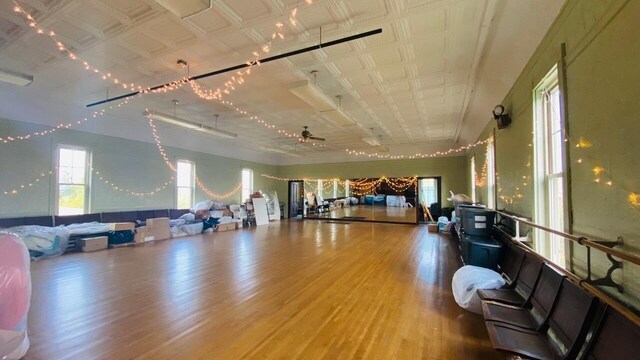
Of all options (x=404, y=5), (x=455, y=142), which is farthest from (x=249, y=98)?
(x=455, y=142)

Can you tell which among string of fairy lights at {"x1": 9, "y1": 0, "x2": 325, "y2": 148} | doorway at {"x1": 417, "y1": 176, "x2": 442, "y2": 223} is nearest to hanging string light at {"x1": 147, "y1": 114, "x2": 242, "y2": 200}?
string of fairy lights at {"x1": 9, "y1": 0, "x2": 325, "y2": 148}

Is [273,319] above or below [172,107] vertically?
below

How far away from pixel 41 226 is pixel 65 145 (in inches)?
76.6

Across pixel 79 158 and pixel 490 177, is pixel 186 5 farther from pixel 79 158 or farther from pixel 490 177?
pixel 79 158

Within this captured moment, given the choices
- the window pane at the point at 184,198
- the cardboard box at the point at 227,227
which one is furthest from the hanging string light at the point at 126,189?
the cardboard box at the point at 227,227

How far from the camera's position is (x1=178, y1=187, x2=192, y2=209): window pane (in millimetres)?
9130

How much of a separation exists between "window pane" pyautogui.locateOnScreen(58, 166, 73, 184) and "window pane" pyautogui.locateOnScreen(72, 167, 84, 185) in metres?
0.06

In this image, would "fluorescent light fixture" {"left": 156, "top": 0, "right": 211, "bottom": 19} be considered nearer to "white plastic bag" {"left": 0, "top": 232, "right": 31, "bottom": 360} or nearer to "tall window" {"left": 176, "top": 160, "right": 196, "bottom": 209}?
"white plastic bag" {"left": 0, "top": 232, "right": 31, "bottom": 360}

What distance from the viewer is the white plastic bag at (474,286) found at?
280 centimetres

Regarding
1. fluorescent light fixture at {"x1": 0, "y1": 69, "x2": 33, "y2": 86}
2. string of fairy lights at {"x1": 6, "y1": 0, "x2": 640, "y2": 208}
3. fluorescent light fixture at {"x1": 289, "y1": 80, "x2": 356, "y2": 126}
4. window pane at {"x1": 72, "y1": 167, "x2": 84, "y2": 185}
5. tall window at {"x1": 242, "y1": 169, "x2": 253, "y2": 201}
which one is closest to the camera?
string of fairy lights at {"x1": 6, "y1": 0, "x2": 640, "y2": 208}

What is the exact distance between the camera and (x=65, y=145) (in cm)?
650

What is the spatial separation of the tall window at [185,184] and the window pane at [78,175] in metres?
2.60

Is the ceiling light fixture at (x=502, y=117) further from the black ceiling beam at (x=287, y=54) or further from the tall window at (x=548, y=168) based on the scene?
the black ceiling beam at (x=287, y=54)

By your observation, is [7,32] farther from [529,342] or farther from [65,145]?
[529,342]
